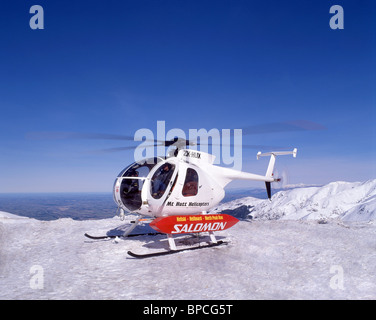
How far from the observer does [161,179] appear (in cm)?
1076

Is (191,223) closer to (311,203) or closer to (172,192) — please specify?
(172,192)

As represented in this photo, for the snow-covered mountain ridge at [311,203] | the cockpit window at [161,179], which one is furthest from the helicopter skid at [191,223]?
the snow-covered mountain ridge at [311,203]

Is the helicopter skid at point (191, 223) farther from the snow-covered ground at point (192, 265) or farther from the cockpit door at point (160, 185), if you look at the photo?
the snow-covered ground at point (192, 265)

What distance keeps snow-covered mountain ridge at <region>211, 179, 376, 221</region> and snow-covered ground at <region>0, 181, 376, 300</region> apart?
347 ft

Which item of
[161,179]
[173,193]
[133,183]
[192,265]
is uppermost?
[161,179]

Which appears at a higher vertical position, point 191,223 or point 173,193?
point 173,193

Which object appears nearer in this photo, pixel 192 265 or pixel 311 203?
pixel 192 265

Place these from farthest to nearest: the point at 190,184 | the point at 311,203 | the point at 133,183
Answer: the point at 311,203 < the point at 190,184 < the point at 133,183

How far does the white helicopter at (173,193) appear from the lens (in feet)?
34.2

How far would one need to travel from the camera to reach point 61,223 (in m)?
14.4

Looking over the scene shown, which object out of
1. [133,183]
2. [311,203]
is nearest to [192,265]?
[133,183]

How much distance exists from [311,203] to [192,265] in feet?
534

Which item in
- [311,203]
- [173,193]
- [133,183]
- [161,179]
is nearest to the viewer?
[173,193]
